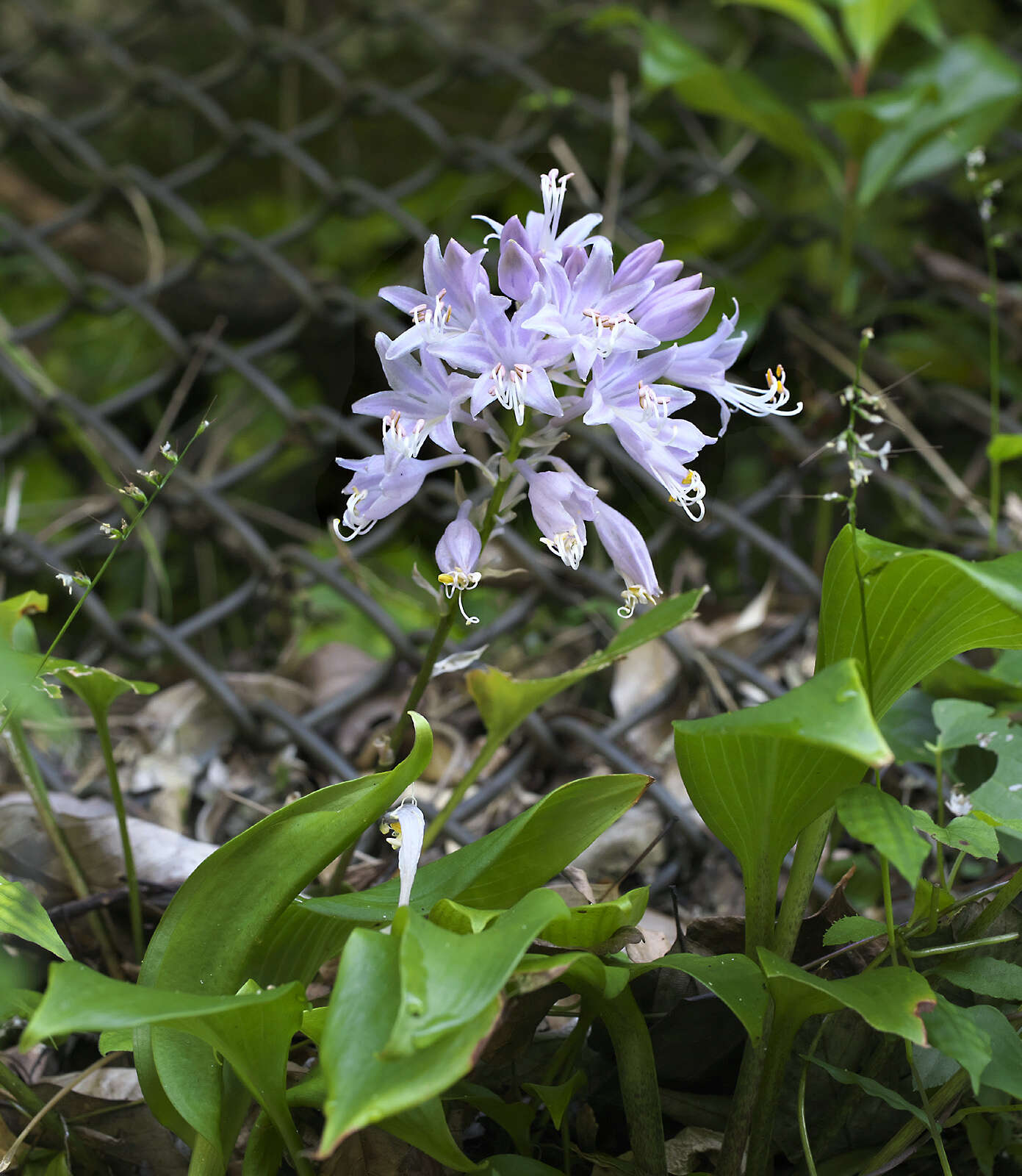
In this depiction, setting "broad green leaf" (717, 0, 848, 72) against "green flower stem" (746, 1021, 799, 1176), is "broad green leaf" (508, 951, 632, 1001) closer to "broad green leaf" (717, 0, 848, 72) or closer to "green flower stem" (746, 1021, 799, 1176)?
"green flower stem" (746, 1021, 799, 1176)

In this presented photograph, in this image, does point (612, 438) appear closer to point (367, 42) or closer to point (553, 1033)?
point (553, 1033)

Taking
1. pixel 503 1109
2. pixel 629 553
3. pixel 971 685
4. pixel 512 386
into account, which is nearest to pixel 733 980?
pixel 503 1109

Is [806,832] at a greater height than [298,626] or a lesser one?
greater

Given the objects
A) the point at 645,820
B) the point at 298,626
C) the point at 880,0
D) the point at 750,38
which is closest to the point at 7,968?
the point at 645,820

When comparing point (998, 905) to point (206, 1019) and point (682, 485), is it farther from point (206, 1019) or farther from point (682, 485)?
point (206, 1019)

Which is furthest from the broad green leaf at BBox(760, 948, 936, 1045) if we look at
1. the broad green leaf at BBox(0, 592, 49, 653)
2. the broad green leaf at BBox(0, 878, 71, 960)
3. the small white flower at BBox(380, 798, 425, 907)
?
the broad green leaf at BBox(0, 592, 49, 653)

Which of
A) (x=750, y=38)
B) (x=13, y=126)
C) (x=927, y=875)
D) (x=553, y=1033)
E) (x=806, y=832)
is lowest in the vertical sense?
(x=927, y=875)
